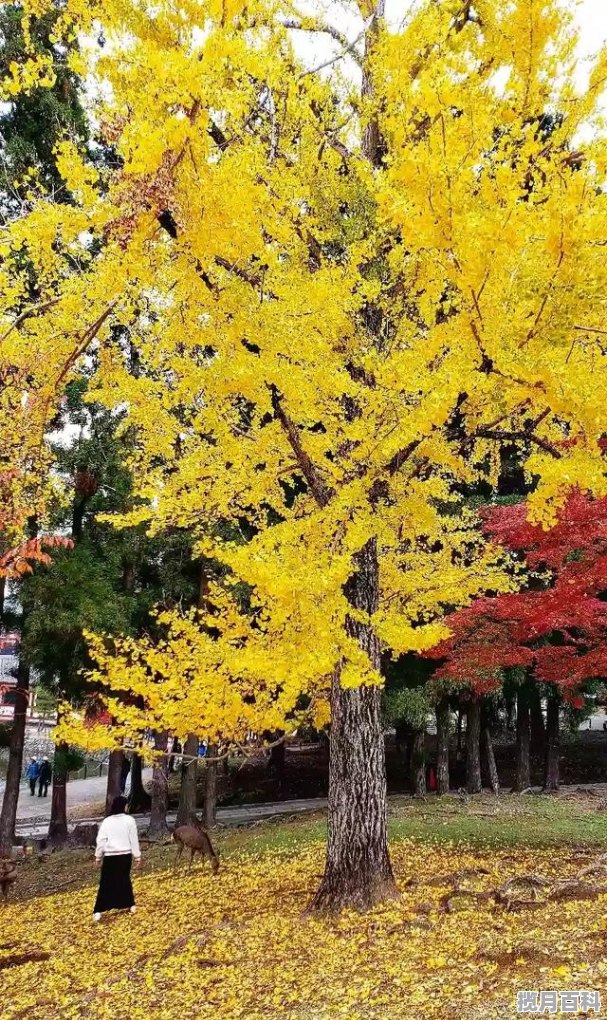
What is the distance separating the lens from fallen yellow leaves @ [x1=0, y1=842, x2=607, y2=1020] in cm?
431

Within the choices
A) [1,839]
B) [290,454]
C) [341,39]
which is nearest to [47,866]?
[1,839]

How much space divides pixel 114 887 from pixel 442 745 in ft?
38.0

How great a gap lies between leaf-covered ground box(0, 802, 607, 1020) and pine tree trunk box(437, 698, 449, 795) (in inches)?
337

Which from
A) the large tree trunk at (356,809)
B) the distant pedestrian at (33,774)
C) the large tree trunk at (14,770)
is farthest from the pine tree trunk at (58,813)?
the distant pedestrian at (33,774)

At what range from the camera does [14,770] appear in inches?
521

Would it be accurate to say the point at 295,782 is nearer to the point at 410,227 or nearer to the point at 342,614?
the point at 342,614

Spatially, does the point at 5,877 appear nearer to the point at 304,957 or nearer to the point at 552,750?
the point at 304,957

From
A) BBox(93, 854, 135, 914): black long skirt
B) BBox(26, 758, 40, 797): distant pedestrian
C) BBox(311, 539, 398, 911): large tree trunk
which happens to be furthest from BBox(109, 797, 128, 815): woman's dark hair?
BBox(26, 758, 40, 797): distant pedestrian

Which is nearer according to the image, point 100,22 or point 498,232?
point 498,232

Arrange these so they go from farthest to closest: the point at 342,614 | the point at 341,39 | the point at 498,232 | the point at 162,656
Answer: the point at 341,39 < the point at 162,656 < the point at 342,614 < the point at 498,232

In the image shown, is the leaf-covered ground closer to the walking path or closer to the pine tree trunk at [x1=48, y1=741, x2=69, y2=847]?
the pine tree trunk at [x1=48, y1=741, x2=69, y2=847]

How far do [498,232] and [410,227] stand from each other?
587mm

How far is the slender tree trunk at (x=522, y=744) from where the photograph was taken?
17.3m

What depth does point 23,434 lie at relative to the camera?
5.27m
